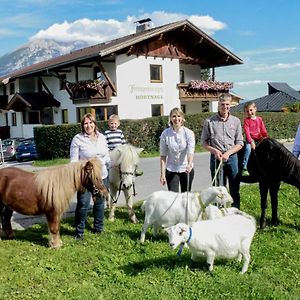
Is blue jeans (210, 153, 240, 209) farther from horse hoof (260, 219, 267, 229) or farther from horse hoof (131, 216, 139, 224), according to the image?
horse hoof (131, 216, 139, 224)

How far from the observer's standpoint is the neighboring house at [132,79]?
89.5ft

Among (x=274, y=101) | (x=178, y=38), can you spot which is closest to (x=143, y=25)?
(x=178, y=38)

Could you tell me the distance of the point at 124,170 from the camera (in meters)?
7.21

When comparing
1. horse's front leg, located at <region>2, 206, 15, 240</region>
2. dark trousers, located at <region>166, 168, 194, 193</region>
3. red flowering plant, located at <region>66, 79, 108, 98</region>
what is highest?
red flowering plant, located at <region>66, 79, 108, 98</region>

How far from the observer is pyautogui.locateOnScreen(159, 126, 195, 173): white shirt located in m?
6.50

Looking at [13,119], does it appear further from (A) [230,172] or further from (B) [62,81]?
(A) [230,172]

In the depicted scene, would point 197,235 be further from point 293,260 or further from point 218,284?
point 293,260

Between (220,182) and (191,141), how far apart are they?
0.93 meters

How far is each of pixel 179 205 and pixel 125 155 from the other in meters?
1.75

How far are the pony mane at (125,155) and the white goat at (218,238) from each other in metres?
2.54

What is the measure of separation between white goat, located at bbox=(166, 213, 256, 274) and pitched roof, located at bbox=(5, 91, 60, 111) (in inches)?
1112

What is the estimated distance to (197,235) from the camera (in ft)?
15.6

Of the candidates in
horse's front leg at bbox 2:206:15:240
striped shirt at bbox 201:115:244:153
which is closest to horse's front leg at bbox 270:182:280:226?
striped shirt at bbox 201:115:244:153

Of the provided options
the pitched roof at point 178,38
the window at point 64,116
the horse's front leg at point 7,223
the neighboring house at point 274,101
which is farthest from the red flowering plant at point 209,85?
the horse's front leg at point 7,223
